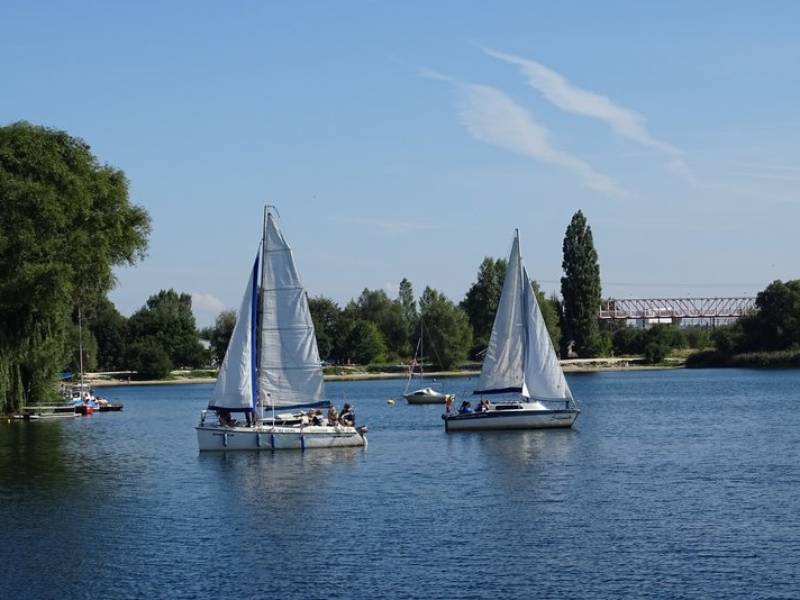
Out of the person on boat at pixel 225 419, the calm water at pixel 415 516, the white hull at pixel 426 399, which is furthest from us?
the white hull at pixel 426 399

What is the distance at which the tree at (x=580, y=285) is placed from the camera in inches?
6860

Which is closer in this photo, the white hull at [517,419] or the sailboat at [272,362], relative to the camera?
the sailboat at [272,362]

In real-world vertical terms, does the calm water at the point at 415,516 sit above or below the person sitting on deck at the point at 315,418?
below

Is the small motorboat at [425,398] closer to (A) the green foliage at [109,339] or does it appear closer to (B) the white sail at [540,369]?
(B) the white sail at [540,369]

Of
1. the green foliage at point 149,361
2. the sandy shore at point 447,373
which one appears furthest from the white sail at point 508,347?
the green foliage at point 149,361

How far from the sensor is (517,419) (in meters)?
71.4

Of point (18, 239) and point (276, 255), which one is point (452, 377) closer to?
point (18, 239)

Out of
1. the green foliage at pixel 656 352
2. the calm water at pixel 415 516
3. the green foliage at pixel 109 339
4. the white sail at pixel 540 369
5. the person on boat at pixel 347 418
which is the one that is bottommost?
the calm water at pixel 415 516

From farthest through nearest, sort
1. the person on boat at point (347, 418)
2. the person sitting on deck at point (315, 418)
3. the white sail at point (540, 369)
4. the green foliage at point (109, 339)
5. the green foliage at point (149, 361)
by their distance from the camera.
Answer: the green foliage at point (109, 339) → the green foliage at point (149, 361) → the white sail at point (540, 369) → the person on boat at point (347, 418) → the person sitting on deck at point (315, 418)

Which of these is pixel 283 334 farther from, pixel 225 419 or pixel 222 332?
pixel 222 332

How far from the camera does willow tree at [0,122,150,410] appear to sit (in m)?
76.1

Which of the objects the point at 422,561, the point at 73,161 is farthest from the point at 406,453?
the point at 73,161

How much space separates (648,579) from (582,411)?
202 ft

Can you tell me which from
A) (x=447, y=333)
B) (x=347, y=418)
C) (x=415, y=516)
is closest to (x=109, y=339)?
(x=447, y=333)
